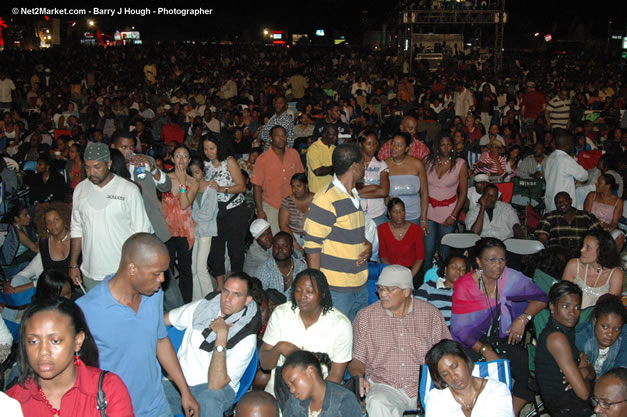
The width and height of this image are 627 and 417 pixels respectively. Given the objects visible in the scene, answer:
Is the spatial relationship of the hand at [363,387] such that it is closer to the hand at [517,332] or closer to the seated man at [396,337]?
the seated man at [396,337]

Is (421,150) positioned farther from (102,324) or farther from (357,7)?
(357,7)

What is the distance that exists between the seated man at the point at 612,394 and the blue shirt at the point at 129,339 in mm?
2371

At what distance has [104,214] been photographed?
4.23m

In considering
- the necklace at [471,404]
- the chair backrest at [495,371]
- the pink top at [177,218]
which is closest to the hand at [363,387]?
the chair backrest at [495,371]

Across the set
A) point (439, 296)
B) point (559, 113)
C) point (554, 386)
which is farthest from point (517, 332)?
point (559, 113)

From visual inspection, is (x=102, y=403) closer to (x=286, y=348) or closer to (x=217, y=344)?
(x=217, y=344)

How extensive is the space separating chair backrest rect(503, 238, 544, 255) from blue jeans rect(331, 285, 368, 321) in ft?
6.42

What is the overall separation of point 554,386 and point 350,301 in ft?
4.75

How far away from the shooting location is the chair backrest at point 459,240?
5807mm

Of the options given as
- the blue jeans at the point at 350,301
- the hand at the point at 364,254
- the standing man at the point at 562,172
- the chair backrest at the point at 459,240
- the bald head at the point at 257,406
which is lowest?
the bald head at the point at 257,406

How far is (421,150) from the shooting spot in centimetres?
718

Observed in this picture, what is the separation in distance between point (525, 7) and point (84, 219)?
44843 mm

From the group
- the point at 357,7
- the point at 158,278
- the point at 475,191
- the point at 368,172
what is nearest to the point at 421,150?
the point at 475,191

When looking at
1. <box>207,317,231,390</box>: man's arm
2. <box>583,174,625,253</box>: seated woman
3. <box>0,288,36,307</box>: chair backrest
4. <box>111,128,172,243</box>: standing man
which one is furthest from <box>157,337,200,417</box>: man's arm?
<box>583,174,625,253</box>: seated woman
